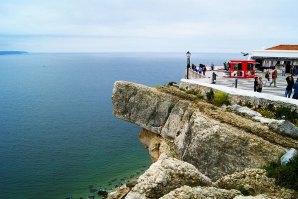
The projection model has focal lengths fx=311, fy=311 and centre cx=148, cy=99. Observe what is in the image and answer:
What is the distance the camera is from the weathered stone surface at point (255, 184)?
41.2 feet

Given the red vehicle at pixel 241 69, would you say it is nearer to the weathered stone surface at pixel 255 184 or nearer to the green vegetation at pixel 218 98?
the green vegetation at pixel 218 98

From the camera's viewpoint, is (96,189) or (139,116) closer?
(139,116)

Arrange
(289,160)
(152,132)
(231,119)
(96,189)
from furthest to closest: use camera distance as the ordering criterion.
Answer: (96,189) → (152,132) → (231,119) → (289,160)

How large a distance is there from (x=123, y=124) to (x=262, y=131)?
164 feet

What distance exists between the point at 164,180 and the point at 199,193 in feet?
5.53

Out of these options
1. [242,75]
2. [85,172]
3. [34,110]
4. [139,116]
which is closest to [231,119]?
[139,116]

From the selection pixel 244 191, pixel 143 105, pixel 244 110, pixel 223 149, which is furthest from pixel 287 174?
pixel 143 105

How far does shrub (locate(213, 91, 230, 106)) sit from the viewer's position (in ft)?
81.4

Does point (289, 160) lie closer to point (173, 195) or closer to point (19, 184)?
point (173, 195)

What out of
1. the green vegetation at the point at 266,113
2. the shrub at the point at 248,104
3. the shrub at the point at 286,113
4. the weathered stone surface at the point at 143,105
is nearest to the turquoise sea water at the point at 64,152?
the weathered stone surface at the point at 143,105

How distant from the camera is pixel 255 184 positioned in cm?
1316

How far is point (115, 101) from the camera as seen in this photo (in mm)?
28938

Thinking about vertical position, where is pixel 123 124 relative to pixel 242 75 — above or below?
below

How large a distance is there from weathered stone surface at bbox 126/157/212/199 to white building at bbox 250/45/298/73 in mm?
38698
